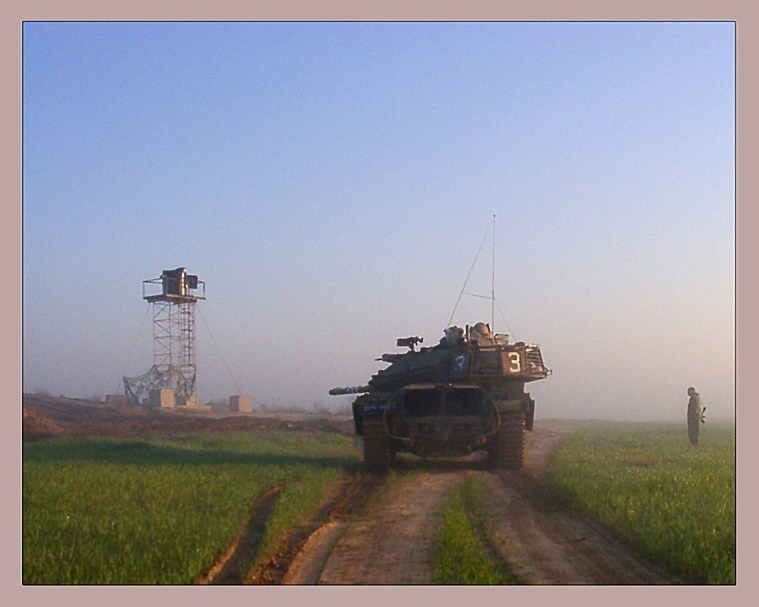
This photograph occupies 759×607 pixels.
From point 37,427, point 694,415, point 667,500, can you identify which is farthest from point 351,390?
point 37,427

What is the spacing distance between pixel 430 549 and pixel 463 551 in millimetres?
455

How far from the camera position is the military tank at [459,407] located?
754 inches

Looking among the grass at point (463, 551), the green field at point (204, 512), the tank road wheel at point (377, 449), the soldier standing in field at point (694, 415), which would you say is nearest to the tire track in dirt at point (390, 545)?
the grass at point (463, 551)

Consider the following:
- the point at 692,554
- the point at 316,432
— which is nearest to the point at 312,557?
the point at 692,554

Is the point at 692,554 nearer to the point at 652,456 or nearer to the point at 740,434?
the point at 740,434

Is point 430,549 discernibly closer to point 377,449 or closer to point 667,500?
point 667,500

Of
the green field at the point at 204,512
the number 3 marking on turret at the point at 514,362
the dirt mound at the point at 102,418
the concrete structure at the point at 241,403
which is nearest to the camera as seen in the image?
the green field at the point at 204,512

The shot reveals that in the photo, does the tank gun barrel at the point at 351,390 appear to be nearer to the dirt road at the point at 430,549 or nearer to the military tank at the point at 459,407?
the military tank at the point at 459,407

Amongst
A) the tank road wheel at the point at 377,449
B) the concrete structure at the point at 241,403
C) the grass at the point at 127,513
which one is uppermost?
the concrete structure at the point at 241,403

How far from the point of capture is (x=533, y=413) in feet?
68.8

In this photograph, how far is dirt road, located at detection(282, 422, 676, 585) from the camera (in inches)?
354

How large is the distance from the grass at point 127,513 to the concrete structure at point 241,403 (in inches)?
30.4

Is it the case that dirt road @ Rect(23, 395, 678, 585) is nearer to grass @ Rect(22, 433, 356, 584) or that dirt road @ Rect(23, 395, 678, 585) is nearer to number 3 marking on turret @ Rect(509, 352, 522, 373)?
grass @ Rect(22, 433, 356, 584)

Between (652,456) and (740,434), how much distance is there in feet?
29.8
